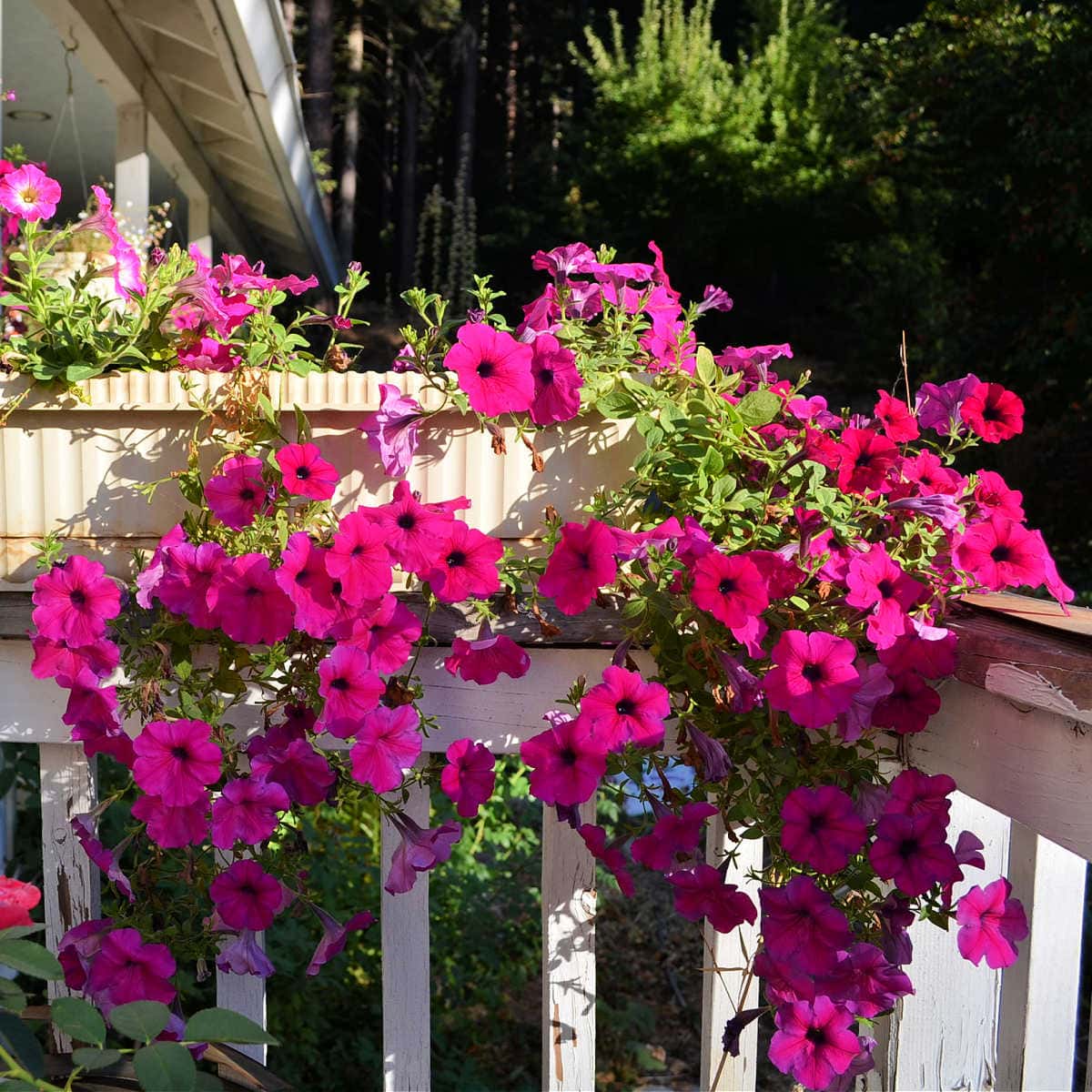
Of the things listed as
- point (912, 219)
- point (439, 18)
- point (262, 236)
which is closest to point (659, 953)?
point (262, 236)

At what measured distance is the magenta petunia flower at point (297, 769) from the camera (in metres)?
1.00

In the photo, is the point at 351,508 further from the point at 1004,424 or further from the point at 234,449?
the point at 1004,424

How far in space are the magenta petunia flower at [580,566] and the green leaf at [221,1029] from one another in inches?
16.4

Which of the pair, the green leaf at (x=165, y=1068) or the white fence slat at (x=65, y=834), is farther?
the white fence slat at (x=65, y=834)

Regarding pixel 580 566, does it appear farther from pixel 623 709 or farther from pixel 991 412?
pixel 991 412

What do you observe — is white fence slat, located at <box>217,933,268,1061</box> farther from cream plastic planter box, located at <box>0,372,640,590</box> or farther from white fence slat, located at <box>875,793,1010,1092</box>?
white fence slat, located at <box>875,793,1010,1092</box>

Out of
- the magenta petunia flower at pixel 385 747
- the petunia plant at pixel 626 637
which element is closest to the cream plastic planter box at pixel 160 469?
the petunia plant at pixel 626 637

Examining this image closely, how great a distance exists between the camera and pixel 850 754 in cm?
104

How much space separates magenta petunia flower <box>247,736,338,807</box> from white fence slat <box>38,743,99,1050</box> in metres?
0.34

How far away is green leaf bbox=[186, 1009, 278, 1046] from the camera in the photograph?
69 cm

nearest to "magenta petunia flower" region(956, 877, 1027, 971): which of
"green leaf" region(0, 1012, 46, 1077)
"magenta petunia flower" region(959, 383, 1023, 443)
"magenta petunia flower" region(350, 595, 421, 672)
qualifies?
"magenta petunia flower" region(959, 383, 1023, 443)

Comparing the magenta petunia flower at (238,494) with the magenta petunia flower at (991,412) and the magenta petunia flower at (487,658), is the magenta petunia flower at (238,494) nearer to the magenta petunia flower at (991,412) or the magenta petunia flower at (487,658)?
the magenta petunia flower at (487,658)

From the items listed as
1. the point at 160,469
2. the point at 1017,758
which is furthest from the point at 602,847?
the point at 160,469

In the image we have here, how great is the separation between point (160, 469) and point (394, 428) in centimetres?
26
